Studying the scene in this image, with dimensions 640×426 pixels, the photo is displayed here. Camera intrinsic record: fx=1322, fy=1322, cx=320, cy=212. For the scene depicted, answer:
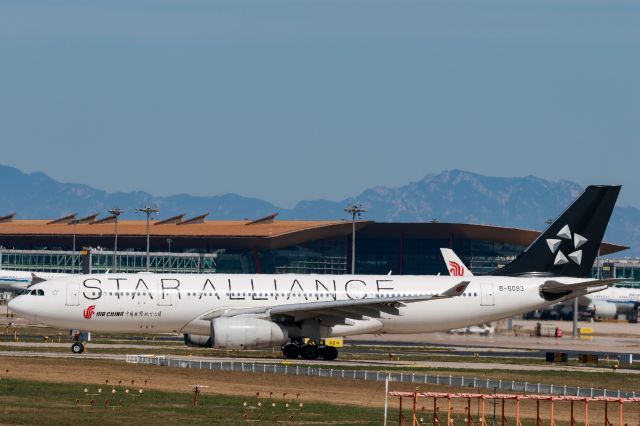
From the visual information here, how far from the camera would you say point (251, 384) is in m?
54.8

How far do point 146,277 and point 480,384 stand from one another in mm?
22121

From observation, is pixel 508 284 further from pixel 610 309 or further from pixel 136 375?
pixel 610 309

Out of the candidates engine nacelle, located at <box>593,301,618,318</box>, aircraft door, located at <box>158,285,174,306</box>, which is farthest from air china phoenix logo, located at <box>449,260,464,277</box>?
engine nacelle, located at <box>593,301,618,318</box>

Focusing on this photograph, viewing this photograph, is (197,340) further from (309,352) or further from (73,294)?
(73,294)

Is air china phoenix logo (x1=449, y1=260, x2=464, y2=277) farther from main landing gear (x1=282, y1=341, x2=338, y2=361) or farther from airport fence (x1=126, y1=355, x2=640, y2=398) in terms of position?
airport fence (x1=126, y1=355, x2=640, y2=398)

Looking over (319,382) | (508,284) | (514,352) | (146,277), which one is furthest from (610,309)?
(319,382)

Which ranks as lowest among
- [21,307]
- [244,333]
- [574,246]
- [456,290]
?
[244,333]

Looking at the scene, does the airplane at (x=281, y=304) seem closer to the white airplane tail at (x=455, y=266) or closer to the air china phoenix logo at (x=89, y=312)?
the air china phoenix logo at (x=89, y=312)

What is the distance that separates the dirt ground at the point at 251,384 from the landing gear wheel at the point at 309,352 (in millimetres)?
11494

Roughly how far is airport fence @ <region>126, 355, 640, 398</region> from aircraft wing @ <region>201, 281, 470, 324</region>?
4.19 metres

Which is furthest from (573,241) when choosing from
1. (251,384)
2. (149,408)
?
(149,408)

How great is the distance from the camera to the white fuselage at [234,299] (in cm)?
6975

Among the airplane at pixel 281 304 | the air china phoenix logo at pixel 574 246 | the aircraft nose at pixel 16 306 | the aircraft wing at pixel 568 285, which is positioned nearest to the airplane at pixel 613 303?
the air china phoenix logo at pixel 574 246

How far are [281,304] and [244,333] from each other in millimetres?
4534
